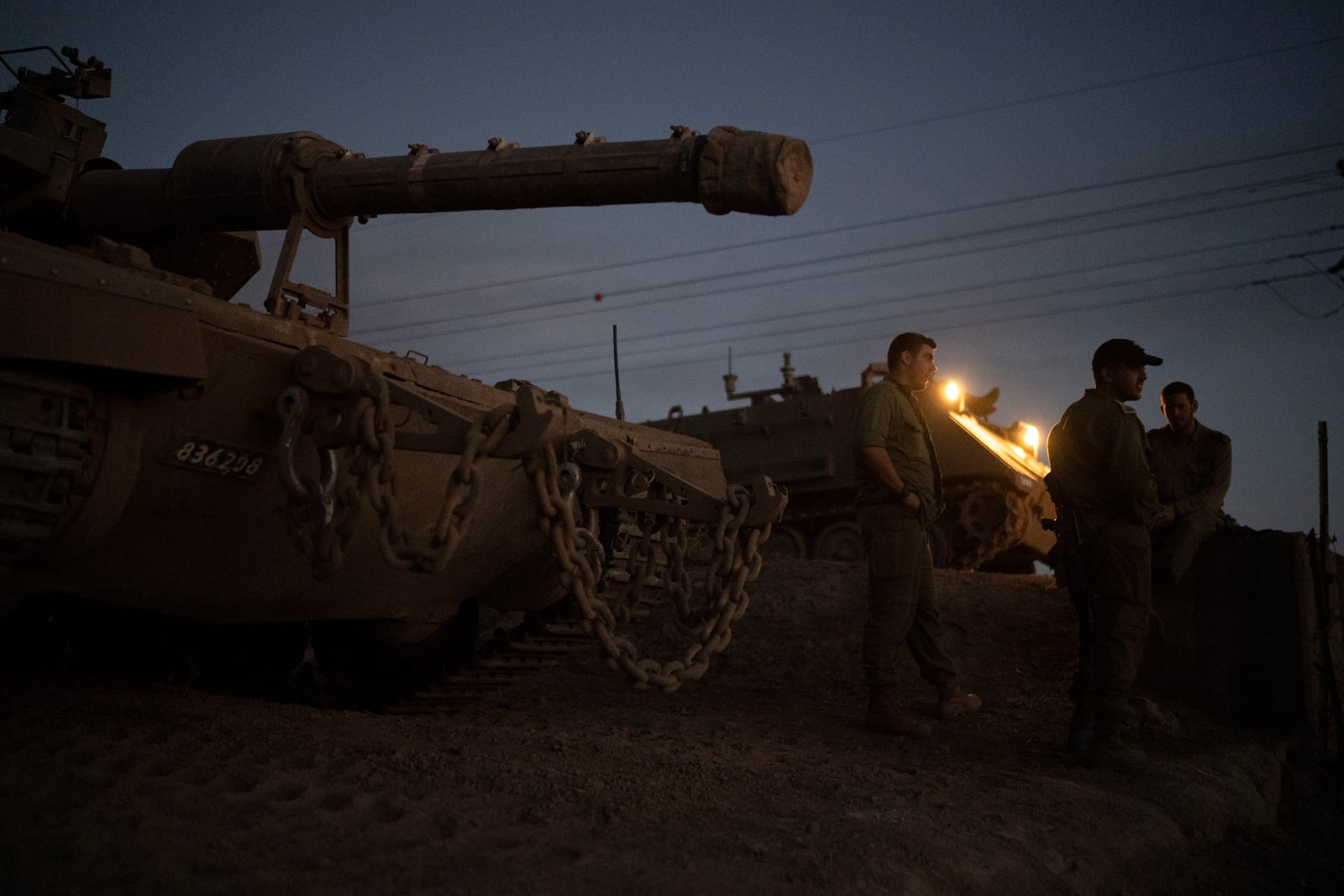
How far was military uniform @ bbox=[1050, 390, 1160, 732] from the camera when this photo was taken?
4.44m

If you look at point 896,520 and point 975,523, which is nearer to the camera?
point 896,520

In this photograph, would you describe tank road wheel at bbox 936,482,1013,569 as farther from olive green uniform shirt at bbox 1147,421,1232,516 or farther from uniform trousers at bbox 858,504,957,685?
uniform trousers at bbox 858,504,957,685

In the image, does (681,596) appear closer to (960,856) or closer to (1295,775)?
(960,856)

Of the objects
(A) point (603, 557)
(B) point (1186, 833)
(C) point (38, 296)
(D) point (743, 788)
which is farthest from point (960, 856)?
(C) point (38, 296)

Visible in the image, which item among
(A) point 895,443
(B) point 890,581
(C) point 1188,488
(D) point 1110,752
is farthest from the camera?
(C) point 1188,488

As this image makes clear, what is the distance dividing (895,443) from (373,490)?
102 inches

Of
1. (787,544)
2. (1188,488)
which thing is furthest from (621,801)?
(787,544)

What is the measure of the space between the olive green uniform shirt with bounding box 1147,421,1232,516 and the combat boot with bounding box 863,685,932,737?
1.82 m

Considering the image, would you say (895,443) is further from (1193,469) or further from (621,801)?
(621,801)

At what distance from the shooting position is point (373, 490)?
128 inches

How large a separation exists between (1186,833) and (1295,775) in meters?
1.70

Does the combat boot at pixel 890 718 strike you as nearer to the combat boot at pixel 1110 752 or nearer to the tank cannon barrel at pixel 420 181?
the combat boot at pixel 1110 752

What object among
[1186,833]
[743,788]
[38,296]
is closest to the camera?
[38,296]

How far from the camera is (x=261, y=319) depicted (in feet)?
11.6
